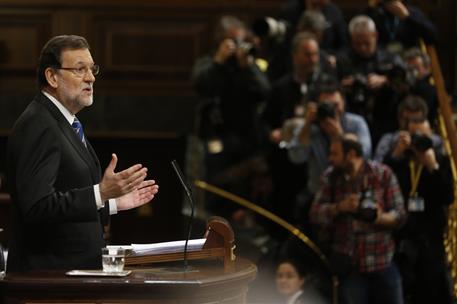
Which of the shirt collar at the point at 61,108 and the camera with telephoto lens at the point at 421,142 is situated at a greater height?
the shirt collar at the point at 61,108

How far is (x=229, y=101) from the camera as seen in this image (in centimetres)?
831

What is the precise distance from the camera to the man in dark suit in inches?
152

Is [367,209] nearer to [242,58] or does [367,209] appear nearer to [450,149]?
[450,149]

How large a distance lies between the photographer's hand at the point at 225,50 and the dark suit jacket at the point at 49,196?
13.7 feet

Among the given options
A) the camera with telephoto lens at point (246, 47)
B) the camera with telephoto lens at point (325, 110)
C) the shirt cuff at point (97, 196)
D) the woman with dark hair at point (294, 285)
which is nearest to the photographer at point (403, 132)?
the camera with telephoto lens at point (325, 110)

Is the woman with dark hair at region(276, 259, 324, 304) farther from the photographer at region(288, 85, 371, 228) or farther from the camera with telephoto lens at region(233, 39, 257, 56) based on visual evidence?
the camera with telephoto lens at region(233, 39, 257, 56)

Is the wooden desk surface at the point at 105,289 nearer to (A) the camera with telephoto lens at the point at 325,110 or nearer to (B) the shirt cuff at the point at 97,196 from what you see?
(B) the shirt cuff at the point at 97,196

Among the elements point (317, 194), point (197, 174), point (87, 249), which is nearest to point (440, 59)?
point (197, 174)

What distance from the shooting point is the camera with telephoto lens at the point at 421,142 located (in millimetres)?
6984

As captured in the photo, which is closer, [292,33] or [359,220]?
[359,220]

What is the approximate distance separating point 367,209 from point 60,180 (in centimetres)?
294

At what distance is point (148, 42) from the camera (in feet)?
34.1

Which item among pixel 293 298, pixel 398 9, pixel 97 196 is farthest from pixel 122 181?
pixel 398 9

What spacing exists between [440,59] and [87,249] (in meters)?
6.78
